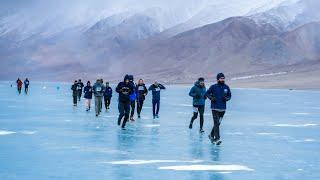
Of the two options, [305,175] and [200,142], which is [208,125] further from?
[305,175]

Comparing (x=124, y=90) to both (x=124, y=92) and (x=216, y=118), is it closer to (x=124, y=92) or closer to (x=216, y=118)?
(x=124, y=92)

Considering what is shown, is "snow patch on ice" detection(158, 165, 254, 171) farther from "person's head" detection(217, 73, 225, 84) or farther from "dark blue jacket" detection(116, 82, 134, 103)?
"dark blue jacket" detection(116, 82, 134, 103)

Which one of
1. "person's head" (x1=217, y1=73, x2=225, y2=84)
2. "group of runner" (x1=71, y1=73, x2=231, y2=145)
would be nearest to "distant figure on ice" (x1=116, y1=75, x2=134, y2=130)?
"group of runner" (x1=71, y1=73, x2=231, y2=145)

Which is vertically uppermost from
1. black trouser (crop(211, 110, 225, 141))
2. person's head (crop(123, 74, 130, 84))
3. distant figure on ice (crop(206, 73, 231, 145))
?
person's head (crop(123, 74, 130, 84))

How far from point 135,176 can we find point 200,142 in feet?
20.8

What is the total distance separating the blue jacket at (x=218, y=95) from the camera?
16.2 meters

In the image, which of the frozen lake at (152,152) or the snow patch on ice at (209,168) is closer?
the frozen lake at (152,152)

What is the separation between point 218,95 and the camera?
16250 mm

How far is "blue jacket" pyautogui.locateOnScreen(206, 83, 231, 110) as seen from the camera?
53.2 feet

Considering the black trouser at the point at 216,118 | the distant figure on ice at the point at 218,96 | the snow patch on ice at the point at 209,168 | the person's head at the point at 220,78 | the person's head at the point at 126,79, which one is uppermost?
the person's head at the point at 126,79

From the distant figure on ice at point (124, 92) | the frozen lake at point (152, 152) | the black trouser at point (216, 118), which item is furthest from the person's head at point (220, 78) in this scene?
the distant figure on ice at point (124, 92)

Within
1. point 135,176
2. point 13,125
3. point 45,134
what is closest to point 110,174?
point 135,176

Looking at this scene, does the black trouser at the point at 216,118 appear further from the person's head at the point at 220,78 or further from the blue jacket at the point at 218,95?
the person's head at the point at 220,78

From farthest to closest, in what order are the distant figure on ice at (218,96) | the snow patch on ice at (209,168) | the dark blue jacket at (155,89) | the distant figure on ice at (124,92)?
the dark blue jacket at (155,89) < the distant figure on ice at (124,92) < the distant figure on ice at (218,96) < the snow patch on ice at (209,168)
